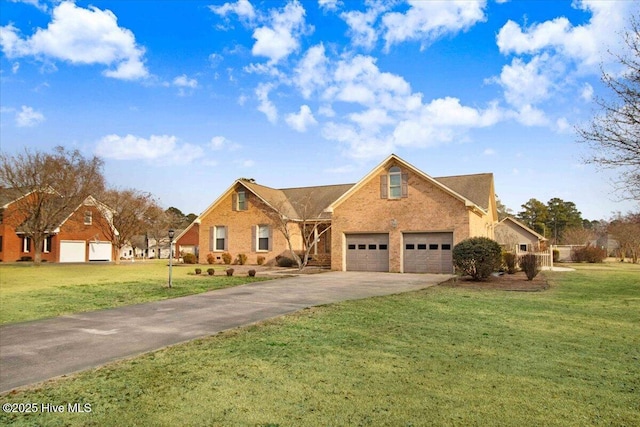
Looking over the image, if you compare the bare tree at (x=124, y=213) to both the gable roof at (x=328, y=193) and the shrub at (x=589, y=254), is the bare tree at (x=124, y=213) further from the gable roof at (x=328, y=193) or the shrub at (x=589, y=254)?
the shrub at (x=589, y=254)

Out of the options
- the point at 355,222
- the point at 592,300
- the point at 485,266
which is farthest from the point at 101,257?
the point at 592,300

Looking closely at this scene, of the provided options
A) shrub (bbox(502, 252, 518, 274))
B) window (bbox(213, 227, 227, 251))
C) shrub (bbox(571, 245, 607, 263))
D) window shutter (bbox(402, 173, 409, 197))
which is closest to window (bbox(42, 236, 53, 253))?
window (bbox(213, 227, 227, 251))

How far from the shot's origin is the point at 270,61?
773 inches

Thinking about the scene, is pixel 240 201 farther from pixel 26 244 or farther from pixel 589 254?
pixel 589 254

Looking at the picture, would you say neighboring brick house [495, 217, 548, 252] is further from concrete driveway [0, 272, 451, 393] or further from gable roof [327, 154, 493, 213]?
concrete driveway [0, 272, 451, 393]

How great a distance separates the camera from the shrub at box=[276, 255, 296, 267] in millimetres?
31703

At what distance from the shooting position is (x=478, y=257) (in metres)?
19.2

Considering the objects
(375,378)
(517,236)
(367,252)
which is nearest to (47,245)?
(367,252)

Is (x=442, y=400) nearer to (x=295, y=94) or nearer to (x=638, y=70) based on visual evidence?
(x=638, y=70)

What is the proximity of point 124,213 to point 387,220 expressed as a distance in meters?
26.0

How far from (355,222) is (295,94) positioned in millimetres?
9751

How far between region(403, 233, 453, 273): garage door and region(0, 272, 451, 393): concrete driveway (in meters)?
10.4

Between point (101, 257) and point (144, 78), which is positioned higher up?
point (144, 78)

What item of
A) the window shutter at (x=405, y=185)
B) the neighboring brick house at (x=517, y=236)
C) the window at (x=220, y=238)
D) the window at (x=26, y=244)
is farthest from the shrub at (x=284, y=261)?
the window at (x=26, y=244)
